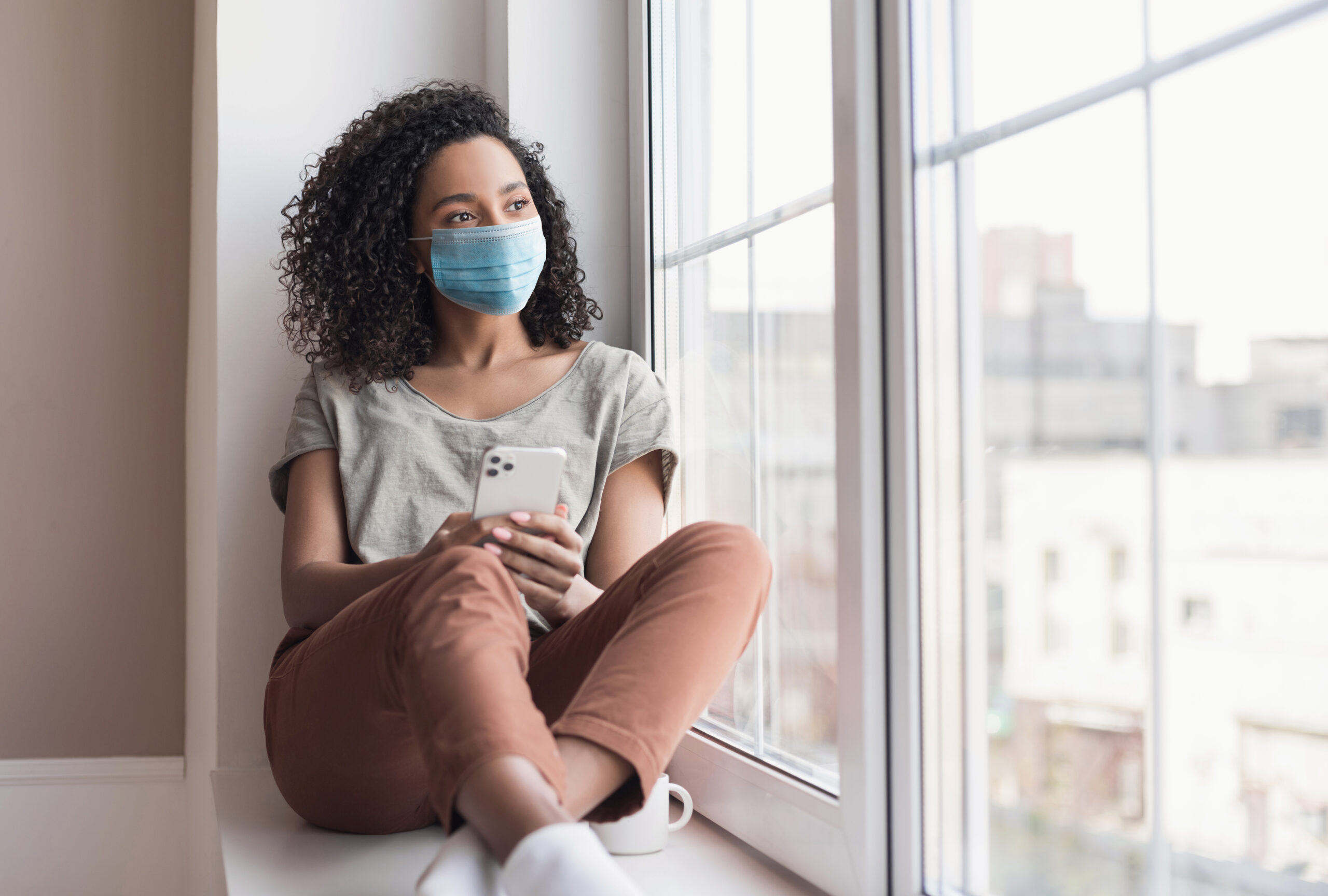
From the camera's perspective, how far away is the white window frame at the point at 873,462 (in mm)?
1012

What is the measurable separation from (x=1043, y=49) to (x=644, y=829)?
924 mm

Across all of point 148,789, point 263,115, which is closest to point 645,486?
point 263,115

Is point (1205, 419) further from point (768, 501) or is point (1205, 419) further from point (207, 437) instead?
point (207, 437)

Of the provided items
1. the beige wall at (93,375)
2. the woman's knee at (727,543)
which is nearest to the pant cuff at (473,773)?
the woman's knee at (727,543)

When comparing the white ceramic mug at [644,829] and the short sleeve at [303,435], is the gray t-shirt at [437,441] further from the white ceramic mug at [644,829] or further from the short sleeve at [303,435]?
the white ceramic mug at [644,829]

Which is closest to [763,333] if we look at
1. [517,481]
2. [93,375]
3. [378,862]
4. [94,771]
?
[517,481]

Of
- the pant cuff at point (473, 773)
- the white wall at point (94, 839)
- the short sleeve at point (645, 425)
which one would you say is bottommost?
the white wall at point (94, 839)

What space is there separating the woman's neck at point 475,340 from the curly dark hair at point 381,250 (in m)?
0.03

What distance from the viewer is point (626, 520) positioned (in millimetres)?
1409

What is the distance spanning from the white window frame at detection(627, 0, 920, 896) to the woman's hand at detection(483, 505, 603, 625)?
0.29m

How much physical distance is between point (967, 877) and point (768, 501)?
1.65 ft

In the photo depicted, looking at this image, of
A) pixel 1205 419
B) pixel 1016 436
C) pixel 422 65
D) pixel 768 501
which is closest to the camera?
pixel 1205 419

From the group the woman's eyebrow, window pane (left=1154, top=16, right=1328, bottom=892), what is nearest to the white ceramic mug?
window pane (left=1154, top=16, right=1328, bottom=892)

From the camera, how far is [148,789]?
2.07 meters
